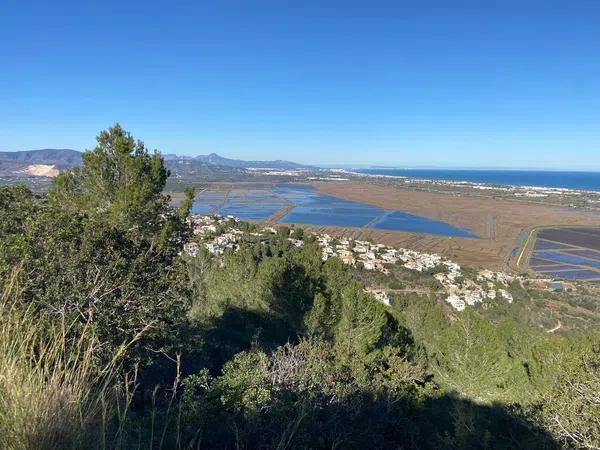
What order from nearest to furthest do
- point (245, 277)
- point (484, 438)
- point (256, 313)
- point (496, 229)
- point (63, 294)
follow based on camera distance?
point (63, 294) < point (484, 438) < point (256, 313) < point (245, 277) < point (496, 229)

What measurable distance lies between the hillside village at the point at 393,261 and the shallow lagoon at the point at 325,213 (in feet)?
55.8

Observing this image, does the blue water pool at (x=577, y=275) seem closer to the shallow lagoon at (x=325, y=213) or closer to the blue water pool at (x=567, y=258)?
the blue water pool at (x=567, y=258)

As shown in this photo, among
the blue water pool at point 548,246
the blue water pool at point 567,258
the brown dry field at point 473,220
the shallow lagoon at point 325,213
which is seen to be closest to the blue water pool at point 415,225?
the shallow lagoon at point 325,213

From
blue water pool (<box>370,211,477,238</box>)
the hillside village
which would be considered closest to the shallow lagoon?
blue water pool (<box>370,211,477,238</box>)

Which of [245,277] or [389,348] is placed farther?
[245,277]

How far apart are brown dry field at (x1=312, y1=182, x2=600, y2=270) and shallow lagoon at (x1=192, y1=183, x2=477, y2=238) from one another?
3.97m

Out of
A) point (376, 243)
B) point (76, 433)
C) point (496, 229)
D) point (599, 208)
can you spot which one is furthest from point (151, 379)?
point (599, 208)

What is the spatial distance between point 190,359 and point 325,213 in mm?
66903

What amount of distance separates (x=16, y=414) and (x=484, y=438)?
871 cm

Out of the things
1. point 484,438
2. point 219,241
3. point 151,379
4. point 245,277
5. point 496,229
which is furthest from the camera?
point 496,229

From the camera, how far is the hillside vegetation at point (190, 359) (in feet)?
6.81

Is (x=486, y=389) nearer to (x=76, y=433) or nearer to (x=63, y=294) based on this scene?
(x=63, y=294)

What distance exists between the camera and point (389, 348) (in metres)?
12.5

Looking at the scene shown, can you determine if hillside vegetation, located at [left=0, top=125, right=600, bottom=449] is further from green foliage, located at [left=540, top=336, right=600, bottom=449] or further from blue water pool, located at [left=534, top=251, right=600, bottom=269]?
blue water pool, located at [left=534, top=251, right=600, bottom=269]
